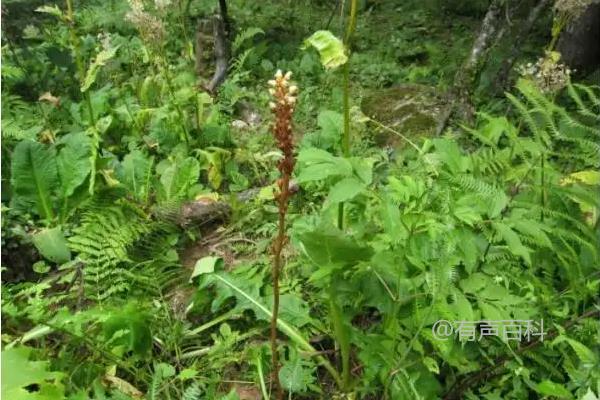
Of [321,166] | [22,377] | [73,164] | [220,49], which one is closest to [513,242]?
[321,166]

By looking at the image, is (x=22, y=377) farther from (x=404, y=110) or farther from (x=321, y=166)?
(x=404, y=110)

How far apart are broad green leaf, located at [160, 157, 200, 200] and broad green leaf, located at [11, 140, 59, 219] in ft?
2.15

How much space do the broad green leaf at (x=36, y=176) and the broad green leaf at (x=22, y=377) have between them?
1.38 meters

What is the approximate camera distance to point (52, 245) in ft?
9.98

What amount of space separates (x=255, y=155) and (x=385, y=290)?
2226 mm

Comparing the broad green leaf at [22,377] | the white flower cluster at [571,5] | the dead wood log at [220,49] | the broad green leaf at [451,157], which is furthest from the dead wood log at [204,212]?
the dead wood log at [220,49]

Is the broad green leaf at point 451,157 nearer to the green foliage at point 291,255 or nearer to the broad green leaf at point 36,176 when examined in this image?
the green foliage at point 291,255

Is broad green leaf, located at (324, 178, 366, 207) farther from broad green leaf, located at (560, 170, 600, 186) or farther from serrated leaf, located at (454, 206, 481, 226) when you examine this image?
broad green leaf, located at (560, 170, 600, 186)

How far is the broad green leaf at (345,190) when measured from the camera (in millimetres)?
1884

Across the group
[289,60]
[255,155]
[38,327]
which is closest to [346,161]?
[38,327]

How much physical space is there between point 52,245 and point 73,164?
516 mm

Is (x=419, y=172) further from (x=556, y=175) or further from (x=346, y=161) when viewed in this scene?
(x=346, y=161)

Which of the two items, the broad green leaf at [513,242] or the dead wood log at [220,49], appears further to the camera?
the dead wood log at [220,49]

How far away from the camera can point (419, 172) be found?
3.19 m
